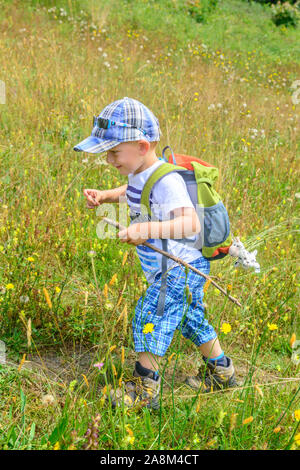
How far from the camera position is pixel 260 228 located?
347 centimetres

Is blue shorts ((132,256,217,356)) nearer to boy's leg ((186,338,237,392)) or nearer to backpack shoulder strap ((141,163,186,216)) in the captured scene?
boy's leg ((186,338,237,392))

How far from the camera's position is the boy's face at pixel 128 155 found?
1.97 meters

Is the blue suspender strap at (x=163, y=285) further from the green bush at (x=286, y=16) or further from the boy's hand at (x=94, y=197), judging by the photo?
the green bush at (x=286, y=16)

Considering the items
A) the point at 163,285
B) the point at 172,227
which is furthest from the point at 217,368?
the point at 172,227

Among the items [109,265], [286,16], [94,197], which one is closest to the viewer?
[94,197]

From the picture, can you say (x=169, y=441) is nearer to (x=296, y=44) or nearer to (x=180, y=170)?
(x=180, y=170)

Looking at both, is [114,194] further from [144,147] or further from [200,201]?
[200,201]

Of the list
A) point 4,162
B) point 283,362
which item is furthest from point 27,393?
point 4,162

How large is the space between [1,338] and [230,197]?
211 cm

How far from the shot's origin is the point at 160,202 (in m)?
1.91

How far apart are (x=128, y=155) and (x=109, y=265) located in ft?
3.18

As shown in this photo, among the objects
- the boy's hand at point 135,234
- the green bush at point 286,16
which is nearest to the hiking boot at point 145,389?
the boy's hand at point 135,234

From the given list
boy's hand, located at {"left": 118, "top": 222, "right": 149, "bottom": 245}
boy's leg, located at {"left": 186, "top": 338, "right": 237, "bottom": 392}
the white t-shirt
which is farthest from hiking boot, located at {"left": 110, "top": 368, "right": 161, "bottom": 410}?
boy's hand, located at {"left": 118, "top": 222, "right": 149, "bottom": 245}

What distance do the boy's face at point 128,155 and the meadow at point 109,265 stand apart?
47 cm
